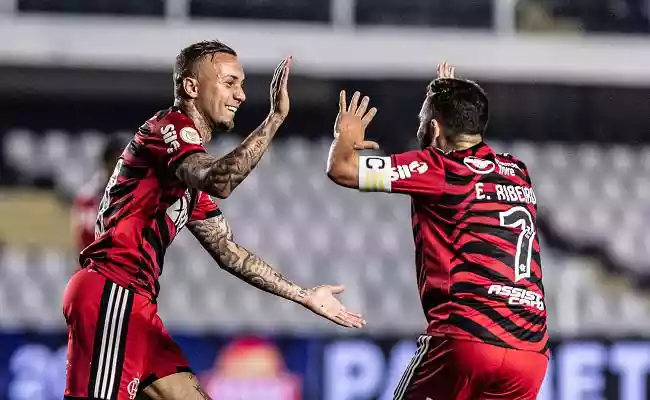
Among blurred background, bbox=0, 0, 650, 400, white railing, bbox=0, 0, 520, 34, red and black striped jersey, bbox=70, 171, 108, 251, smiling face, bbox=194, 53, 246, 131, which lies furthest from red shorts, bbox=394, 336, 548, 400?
white railing, bbox=0, 0, 520, 34

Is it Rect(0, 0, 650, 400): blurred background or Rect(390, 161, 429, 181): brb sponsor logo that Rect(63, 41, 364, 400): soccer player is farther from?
Rect(0, 0, 650, 400): blurred background

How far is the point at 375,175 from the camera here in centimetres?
458

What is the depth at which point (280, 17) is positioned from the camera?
30.5 ft

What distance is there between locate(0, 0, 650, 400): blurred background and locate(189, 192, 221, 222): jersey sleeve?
3.51 metres

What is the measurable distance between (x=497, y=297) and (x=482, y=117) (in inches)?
25.0

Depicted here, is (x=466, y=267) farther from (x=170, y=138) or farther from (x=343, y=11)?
(x=343, y=11)

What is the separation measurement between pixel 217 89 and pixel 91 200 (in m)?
3.55

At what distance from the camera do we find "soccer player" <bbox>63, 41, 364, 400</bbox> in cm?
438

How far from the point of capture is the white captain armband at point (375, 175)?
4.58 meters

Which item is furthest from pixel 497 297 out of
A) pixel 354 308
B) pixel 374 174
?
pixel 354 308

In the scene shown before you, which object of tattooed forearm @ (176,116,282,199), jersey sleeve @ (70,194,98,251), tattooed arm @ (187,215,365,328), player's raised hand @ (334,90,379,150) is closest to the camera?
tattooed forearm @ (176,116,282,199)

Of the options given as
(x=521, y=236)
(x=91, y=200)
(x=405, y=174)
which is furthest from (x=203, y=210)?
(x=91, y=200)

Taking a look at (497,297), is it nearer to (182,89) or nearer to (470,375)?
(470,375)

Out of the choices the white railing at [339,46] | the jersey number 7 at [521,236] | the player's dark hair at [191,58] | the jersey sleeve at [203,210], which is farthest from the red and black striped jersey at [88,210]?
the jersey number 7 at [521,236]
